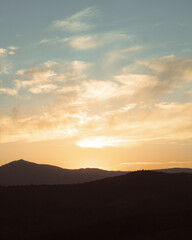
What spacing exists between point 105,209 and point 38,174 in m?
68.6

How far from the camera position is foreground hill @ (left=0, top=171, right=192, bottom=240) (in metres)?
24.2

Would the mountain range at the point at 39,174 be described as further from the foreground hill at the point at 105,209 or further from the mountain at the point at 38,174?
the foreground hill at the point at 105,209

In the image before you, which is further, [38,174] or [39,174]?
[39,174]

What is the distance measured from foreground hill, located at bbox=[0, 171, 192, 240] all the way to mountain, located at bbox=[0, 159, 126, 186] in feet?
156

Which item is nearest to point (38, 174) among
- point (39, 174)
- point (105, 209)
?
point (39, 174)

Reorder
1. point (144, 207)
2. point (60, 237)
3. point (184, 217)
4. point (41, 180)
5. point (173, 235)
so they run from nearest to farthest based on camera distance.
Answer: point (173, 235), point (60, 237), point (184, 217), point (144, 207), point (41, 180)

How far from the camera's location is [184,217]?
26.0 meters

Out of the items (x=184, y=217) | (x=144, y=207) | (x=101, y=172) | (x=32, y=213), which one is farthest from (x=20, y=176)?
(x=184, y=217)

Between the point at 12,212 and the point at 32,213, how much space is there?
100.0 inches

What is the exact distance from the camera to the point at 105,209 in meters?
32.9

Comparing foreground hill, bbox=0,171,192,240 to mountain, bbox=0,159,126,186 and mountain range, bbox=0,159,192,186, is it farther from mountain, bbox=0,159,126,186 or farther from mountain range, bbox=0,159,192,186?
mountain, bbox=0,159,126,186

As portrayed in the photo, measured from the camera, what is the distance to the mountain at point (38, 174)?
296ft

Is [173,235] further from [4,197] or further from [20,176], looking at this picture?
[20,176]

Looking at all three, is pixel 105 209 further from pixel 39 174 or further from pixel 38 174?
pixel 39 174
